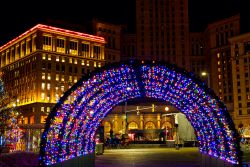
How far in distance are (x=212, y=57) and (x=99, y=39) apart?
38009 mm

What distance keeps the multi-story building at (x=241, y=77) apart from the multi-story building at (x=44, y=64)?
4240 cm

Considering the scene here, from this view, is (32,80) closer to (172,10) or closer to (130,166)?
(172,10)

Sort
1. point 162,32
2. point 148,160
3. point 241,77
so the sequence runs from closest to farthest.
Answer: point 148,160, point 241,77, point 162,32

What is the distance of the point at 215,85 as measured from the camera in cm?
11538

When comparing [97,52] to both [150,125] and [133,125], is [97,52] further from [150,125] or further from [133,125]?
[150,125]

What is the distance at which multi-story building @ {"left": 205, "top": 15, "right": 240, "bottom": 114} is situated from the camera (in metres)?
110

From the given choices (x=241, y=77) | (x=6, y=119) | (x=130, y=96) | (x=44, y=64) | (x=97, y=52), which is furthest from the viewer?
(x=97, y=52)

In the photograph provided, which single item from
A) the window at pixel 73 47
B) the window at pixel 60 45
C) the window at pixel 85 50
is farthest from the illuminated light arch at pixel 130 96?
the window at pixel 85 50

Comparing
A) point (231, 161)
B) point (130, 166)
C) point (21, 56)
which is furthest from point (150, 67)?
point (21, 56)

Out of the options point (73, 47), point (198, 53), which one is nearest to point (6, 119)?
point (73, 47)

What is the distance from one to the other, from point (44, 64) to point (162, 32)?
43.0 meters

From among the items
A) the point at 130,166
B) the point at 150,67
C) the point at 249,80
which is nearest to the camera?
the point at 150,67

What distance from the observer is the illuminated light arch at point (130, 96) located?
515 inches

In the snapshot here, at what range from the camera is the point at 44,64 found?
10244 centimetres
